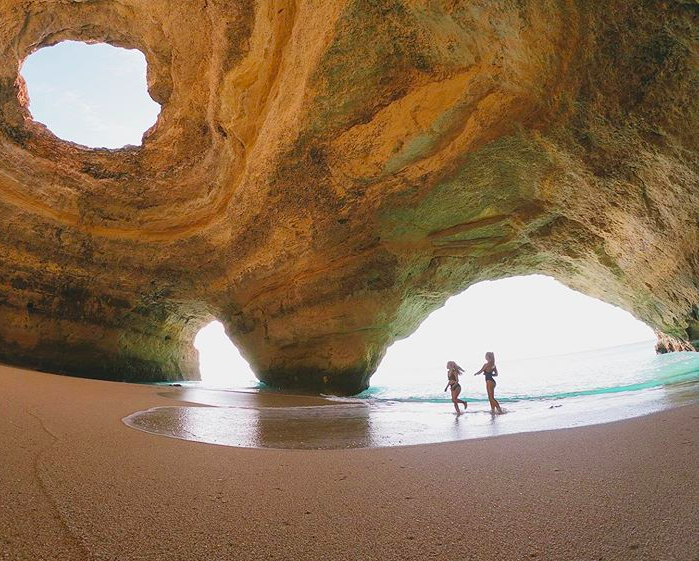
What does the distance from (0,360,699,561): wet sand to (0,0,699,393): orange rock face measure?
14.7 ft

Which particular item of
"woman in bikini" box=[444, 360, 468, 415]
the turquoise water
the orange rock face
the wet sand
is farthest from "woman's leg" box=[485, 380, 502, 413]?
the wet sand

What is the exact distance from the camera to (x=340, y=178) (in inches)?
287

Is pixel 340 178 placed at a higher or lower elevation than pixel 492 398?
higher

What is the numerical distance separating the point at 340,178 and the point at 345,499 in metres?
6.45

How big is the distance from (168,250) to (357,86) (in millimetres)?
6557

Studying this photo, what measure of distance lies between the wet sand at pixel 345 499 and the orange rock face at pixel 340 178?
4.49 meters

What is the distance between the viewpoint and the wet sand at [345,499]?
1.06m

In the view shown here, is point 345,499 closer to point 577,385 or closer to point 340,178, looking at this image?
point 340,178

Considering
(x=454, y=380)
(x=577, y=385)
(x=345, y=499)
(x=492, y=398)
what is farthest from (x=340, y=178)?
(x=577, y=385)

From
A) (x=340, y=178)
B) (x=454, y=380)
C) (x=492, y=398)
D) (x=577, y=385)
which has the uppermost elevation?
(x=340, y=178)

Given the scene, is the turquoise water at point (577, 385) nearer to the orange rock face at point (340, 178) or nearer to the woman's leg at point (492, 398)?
the orange rock face at point (340, 178)

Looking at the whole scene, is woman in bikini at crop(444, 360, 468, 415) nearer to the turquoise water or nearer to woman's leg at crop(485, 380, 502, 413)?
woman's leg at crop(485, 380, 502, 413)

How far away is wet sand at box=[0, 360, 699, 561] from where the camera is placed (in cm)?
106

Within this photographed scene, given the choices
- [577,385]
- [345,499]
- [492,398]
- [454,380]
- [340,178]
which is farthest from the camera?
[577,385]
